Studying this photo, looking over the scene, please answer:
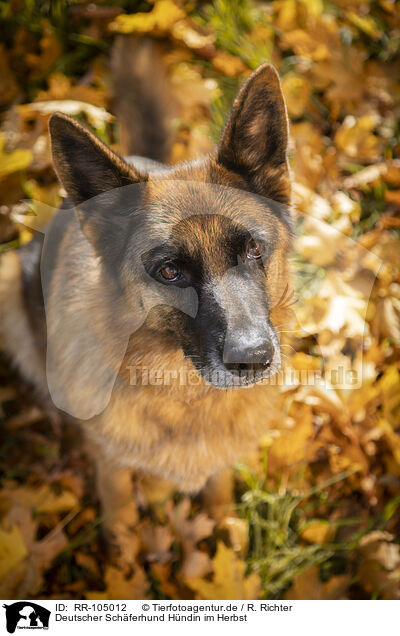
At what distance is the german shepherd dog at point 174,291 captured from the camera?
51.8 inches

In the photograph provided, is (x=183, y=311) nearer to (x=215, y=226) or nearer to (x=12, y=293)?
(x=215, y=226)

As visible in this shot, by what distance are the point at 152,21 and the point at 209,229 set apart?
1586 millimetres

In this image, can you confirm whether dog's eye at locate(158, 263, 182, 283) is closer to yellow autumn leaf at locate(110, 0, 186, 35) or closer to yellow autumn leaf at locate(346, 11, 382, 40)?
yellow autumn leaf at locate(110, 0, 186, 35)

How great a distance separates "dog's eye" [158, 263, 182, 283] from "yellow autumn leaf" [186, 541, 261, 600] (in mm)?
1095

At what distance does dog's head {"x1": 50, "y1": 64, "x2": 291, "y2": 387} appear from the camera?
4.23ft

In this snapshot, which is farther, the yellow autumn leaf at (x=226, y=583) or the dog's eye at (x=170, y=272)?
the yellow autumn leaf at (x=226, y=583)

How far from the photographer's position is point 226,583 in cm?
182

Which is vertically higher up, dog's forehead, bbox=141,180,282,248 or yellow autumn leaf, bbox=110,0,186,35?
yellow autumn leaf, bbox=110,0,186,35

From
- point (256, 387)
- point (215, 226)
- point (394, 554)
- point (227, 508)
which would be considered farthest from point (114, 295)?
point (394, 554)

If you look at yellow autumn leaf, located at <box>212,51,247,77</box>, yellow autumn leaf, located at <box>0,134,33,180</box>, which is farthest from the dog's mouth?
yellow autumn leaf, located at <box>212,51,247,77</box>

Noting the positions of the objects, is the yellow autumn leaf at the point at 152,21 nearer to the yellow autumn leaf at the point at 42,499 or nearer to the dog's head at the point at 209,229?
the dog's head at the point at 209,229

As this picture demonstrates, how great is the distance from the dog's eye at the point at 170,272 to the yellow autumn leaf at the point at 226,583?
1095 mm

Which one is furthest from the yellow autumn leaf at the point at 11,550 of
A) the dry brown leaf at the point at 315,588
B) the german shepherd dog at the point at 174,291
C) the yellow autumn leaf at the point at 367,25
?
the yellow autumn leaf at the point at 367,25
